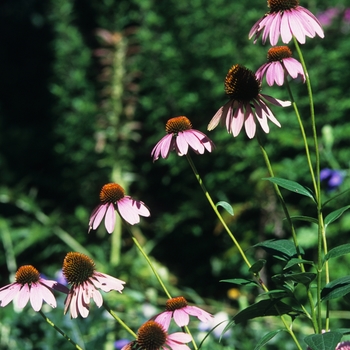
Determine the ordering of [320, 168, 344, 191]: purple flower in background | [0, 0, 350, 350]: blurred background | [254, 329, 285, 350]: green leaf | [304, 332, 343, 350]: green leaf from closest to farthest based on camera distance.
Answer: [304, 332, 343, 350]: green leaf < [254, 329, 285, 350]: green leaf < [320, 168, 344, 191]: purple flower in background < [0, 0, 350, 350]: blurred background

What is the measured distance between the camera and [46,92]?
5.24 meters

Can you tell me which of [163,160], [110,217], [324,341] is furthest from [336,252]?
[163,160]

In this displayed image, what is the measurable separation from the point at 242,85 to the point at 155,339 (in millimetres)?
439

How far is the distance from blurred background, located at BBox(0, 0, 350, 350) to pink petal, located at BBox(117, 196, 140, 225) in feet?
5.26

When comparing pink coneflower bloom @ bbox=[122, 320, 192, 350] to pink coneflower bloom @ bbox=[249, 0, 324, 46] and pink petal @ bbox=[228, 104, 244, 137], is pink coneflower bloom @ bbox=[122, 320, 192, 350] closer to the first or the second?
pink petal @ bbox=[228, 104, 244, 137]

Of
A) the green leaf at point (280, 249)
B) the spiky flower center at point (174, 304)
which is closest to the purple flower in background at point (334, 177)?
the green leaf at point (280, 249)

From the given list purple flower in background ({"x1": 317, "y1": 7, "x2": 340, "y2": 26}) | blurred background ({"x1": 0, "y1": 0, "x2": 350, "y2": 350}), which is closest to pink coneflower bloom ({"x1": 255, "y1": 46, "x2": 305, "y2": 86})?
blurred background ({"x1": 0, "y1": 0, "x2": 350, "y2": 350})

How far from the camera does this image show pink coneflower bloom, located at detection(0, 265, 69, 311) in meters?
1.12

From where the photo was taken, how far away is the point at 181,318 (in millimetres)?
1126

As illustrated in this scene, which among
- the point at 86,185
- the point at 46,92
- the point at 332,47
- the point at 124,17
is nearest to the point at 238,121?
the point at 332,47

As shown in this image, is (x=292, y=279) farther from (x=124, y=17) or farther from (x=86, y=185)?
(x=124, y=17)

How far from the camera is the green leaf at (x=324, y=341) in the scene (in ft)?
3.16

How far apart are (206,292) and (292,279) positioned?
293 cm

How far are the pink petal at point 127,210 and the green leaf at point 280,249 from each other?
0.22 meters
